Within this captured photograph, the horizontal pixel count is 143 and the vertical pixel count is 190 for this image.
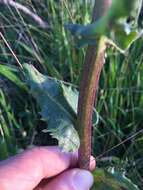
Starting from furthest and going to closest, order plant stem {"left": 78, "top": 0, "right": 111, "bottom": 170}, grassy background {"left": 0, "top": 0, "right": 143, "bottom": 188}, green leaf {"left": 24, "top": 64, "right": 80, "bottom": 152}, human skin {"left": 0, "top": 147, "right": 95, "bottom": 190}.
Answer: grassy background {"left": 0, "top": 0, "right": 143, "bottom": 188} → human skin {"left": 0, "top": 147, "right": 95, "bottom": 190} → green leaf {"left": 24, "top": 64, "right": 80, "bottom": 152} → plant stem {"left": 78, "top": 0, "right": 111, "bottom": 170}

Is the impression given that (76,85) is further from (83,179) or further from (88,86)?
(88,86)

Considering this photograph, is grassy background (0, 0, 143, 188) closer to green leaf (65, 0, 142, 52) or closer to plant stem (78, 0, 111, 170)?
plant stem (78, 0, 111, 170)

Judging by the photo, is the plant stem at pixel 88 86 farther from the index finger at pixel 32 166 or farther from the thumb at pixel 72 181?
the index finger at pixel 32 166

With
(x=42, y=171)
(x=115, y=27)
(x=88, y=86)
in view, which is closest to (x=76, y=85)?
(x=42, y=171)

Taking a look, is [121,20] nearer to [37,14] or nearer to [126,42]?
[126,42]

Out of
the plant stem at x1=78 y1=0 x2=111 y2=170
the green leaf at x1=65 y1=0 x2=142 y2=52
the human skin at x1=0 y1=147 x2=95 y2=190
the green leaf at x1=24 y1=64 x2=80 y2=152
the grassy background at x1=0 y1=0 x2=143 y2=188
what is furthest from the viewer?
the grassy background at x1=0 y1=0 x2=143 y2=188

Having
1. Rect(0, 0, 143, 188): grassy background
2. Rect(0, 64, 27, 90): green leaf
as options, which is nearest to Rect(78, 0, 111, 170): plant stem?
Rect(0, 0, 143, 188): grassy background

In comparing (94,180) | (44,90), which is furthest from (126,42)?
(94,180)
